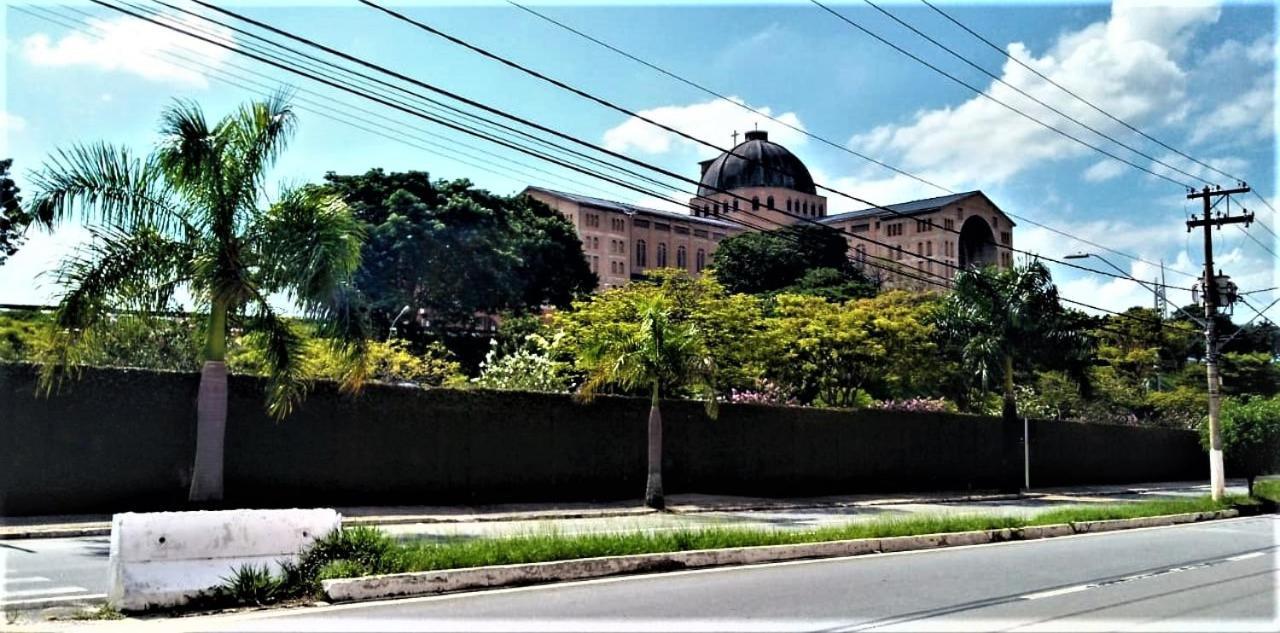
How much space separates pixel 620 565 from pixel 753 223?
395 feet

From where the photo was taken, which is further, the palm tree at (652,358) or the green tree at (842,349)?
the green tree at (842,349)

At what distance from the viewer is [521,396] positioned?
25.3m

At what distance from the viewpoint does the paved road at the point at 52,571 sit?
10.2 m

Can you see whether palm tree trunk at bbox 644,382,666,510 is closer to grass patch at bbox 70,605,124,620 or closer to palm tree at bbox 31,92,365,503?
palm tree at bbox 31,92,365,503

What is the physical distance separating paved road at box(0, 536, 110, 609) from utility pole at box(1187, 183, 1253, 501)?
24.4 m

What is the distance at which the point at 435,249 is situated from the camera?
57250mm

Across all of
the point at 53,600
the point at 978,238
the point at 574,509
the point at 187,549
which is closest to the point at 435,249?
the point at 574,509

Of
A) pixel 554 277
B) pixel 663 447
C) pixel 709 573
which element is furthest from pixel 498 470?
pixel 554 277

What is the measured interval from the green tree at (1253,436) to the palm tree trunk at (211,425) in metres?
26.4

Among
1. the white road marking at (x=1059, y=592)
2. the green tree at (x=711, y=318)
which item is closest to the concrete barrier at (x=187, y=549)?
the white road marking at (x=1059, y=592)

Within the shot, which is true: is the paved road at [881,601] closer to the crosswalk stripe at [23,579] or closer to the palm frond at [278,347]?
the crosswalk stripe at [23,579]

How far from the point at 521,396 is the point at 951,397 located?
29.5 metres

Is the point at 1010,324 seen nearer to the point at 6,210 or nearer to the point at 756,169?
the point at 6,210

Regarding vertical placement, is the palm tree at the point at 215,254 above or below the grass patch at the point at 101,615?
above
